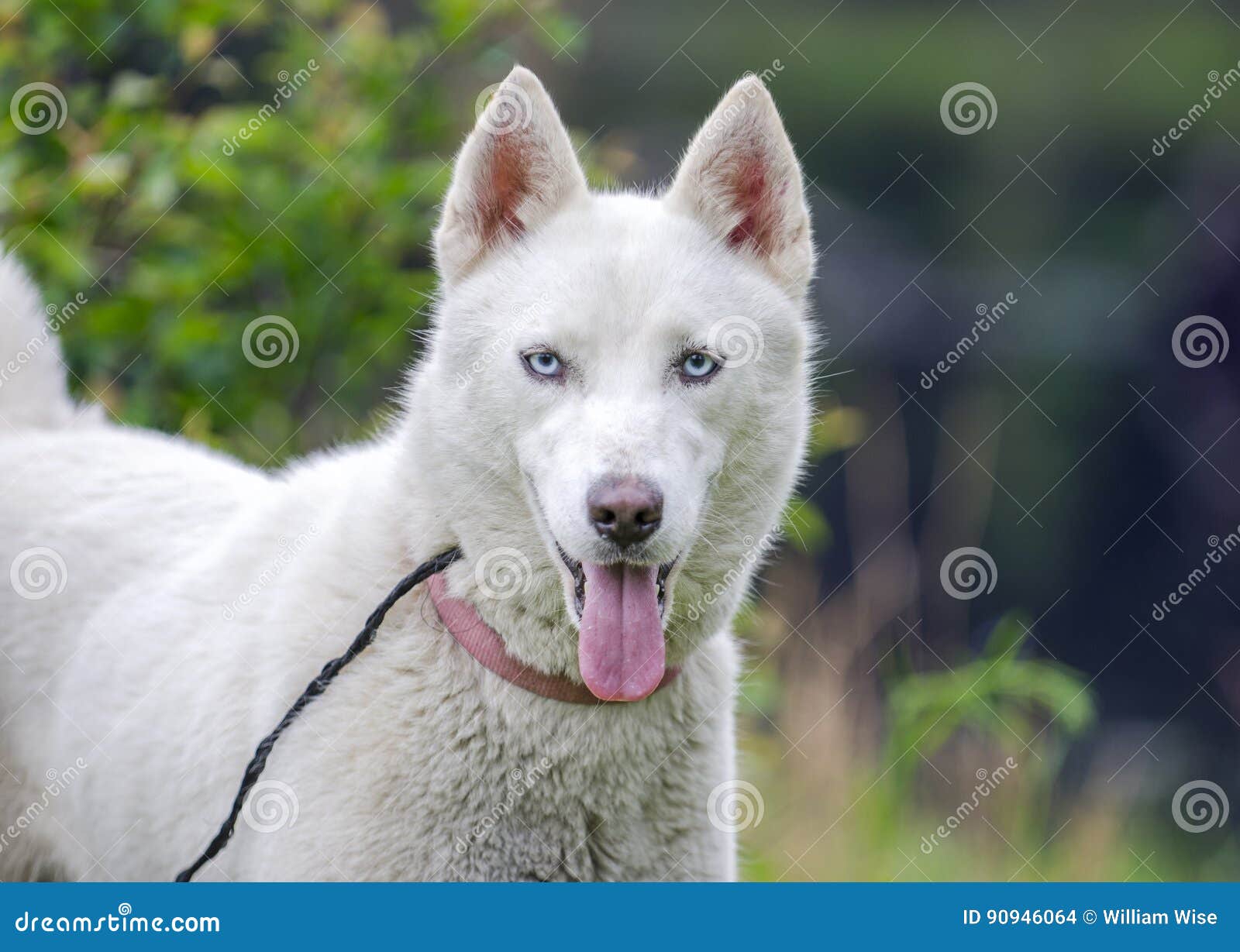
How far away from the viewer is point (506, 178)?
240cm

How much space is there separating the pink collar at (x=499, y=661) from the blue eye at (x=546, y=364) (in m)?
0.49

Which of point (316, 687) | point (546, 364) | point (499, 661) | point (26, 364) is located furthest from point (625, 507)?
point (26, 364)

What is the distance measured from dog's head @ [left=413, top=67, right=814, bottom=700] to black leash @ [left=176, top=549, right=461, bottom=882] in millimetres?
62

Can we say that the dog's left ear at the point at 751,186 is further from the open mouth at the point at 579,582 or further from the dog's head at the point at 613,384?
the open mouth at the point at 579,582

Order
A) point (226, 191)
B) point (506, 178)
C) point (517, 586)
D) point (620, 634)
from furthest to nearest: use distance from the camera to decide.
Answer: point (226, 191) < point (506, 178) < point (517, 586) < point (620, 634)

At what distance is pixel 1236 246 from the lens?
5.74 meters

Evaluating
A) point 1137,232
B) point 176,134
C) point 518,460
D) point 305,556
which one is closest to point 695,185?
point 518,460

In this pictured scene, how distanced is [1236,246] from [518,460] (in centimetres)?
485

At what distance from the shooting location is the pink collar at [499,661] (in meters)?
2.29

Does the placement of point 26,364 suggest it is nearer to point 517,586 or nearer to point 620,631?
point 517,586

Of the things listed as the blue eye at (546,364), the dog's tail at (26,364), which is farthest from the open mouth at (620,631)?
the dog's tail at (26,364)

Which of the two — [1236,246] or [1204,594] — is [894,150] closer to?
[1236,246]

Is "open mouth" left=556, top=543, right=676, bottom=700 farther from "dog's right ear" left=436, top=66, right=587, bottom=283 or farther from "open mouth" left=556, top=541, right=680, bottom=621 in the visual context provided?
"dog's right ear" left=436, top=66, right=587, bottom=283

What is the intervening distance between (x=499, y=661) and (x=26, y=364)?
1662mm
